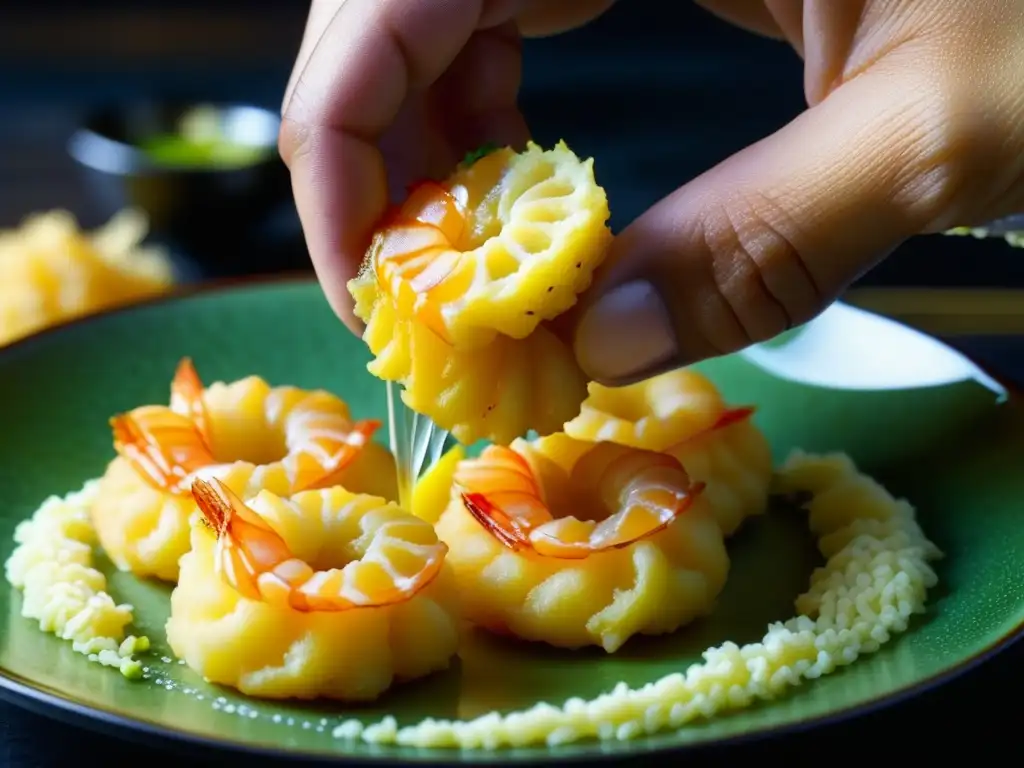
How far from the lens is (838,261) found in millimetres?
1766

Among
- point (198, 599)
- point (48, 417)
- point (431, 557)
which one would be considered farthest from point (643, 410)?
point (48, 417)

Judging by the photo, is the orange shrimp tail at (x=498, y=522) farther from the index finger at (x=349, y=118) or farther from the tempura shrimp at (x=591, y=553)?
the index finger at (x=349, y=118)

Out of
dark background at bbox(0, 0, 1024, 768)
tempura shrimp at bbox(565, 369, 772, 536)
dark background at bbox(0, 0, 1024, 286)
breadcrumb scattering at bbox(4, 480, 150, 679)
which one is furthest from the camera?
dark background at bbox(0, 0, 1024, 286)

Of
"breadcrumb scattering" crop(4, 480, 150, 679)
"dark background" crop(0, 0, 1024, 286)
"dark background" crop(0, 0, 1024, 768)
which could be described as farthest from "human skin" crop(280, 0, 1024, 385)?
"dark background" crop(0, 0, 1024, 286)

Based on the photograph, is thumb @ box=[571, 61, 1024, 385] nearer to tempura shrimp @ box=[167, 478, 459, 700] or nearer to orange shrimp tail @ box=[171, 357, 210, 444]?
tempura shrimp @ box=[167, 478, 459, 700]

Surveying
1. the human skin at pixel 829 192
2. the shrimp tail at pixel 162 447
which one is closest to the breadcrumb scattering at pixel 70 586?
the shrimp tail at pixel 162 447

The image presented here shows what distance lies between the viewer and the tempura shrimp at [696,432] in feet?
7.13

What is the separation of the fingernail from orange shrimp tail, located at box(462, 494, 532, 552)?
22 cm

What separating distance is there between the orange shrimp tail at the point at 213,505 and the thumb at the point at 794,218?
46 centimetres

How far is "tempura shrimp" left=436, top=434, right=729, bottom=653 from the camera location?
1876 millimetres

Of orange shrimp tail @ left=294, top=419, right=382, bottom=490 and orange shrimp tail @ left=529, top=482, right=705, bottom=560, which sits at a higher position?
orange shrimp tail @ left=294, top=419, right=382, bottom=490

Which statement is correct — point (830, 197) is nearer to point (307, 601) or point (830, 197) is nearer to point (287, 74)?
point (307, 601)

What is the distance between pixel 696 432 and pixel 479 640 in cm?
47

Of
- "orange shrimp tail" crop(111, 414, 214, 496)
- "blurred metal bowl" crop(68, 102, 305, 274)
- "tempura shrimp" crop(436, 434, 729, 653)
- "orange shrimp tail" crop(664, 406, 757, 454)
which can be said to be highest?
"blurred metal bowl" crop(68, 102, 305, 274)
